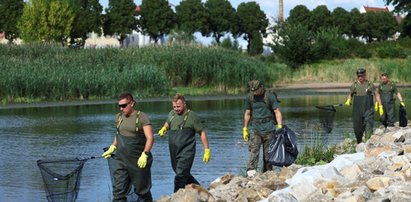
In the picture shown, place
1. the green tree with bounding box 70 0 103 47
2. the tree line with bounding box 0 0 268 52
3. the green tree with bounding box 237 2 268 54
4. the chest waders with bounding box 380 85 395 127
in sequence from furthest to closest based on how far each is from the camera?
the green tree with bounding box 237 2 268 54 → the green tree with bounding box 70 0 103 47 → the tree line with bounding box 0 0 268 52 → the chest waders with bounding box 380 85 395 127

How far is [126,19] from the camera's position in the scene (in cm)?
9506

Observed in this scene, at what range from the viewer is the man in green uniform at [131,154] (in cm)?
1169

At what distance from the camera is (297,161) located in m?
15.7

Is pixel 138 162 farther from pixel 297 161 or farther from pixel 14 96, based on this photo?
pixel 14 96

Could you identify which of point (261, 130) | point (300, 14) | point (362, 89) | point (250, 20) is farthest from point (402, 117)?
point (300, 14)

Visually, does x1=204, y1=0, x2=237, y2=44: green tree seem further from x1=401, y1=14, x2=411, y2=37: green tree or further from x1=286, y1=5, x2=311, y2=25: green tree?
x1=401, y1=14, x2=411, y2=37: green tree

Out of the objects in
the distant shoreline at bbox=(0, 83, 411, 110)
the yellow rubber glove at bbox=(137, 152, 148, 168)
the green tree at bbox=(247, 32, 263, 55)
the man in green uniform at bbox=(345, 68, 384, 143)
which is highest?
the green tree at bbox=(247, 32, 263, 55)

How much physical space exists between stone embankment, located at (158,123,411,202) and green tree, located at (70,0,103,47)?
69.9 meters

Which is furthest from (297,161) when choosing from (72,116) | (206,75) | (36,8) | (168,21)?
(168,21)

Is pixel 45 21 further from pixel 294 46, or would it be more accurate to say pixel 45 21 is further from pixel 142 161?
pixel 142 161

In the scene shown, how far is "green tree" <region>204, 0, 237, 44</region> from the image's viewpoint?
10050cm

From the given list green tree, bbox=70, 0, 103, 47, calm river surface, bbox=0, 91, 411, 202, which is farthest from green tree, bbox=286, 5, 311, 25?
calm river surface, bbox=0, 91, 411, 202

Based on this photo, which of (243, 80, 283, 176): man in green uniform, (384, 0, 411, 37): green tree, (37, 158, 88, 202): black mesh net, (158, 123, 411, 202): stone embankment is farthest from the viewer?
(384, 0, 411, 37): green tree

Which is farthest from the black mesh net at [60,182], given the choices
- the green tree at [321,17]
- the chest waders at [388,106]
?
the green tree at [321,17]
